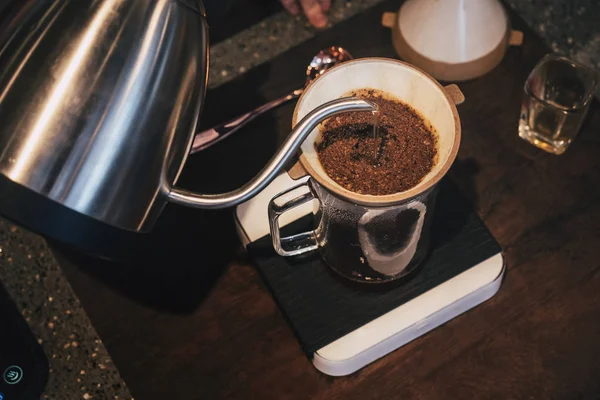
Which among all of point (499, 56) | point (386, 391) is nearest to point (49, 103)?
point (386, 391)

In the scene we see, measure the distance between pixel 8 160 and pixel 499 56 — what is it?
1.76ft

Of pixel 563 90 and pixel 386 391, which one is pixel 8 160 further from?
pixel 563 90

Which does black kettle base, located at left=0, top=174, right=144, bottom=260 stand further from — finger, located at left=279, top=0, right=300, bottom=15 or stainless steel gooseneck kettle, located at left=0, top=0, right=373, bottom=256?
finger, located at left=279, top=0, right=300, bottom=15

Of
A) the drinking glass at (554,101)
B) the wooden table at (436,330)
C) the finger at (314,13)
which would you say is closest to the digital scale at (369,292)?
the wooden table at (436,330)

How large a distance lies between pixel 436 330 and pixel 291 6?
41cm

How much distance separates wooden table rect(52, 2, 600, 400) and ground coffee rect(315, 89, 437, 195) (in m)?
0.17

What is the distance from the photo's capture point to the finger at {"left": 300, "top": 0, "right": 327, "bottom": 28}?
77cm

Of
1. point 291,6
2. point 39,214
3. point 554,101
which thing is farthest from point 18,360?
point 554,101

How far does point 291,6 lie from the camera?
0.78 meters

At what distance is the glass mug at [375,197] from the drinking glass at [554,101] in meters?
0.20

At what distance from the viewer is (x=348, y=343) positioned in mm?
579

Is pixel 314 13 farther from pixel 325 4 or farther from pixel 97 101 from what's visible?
pixel 97 101

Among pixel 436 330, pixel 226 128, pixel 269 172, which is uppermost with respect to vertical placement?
pixel 269 172

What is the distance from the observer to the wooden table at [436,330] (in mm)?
592
